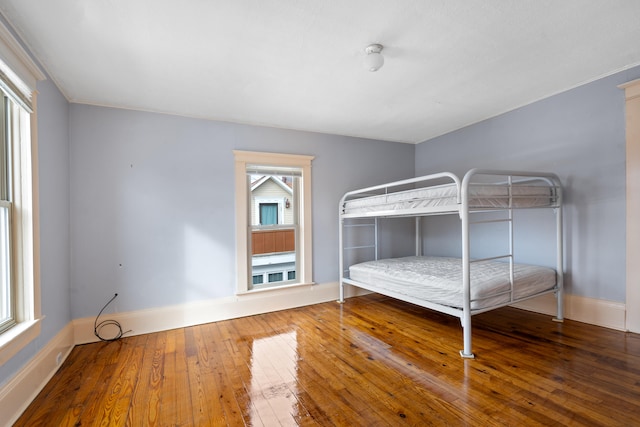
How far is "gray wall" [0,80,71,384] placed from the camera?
78.2 inches

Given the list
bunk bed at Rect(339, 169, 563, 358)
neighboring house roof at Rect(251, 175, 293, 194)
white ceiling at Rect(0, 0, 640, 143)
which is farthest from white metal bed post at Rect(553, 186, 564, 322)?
neighboring house roof at Rect(251, 175, 293, 194)

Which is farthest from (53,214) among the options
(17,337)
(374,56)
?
(374,56)

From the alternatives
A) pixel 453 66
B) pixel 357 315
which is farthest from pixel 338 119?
pixel 357 315

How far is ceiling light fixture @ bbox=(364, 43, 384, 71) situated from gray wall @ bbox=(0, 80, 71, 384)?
230 cm

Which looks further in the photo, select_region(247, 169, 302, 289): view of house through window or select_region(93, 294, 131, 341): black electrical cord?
select_region(247, 169, 302, 289): view of house through window

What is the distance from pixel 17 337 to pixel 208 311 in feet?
5.45

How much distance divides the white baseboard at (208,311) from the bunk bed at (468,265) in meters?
0.57

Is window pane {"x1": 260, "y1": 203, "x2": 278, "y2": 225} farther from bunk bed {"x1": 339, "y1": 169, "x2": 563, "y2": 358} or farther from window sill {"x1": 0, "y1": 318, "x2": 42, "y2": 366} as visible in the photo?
window sill {"x1": 0, "y1": 318, "x2": 42, "y2": 366}

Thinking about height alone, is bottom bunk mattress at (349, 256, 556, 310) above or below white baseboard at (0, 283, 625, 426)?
above

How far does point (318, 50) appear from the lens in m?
1.95

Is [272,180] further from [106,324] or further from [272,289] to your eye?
[106,324]

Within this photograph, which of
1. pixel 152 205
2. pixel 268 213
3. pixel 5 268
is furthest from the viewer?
pixel 268 213

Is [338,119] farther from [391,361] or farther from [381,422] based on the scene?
[381,422]

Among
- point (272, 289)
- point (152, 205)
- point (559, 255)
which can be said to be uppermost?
point (152, 205)
